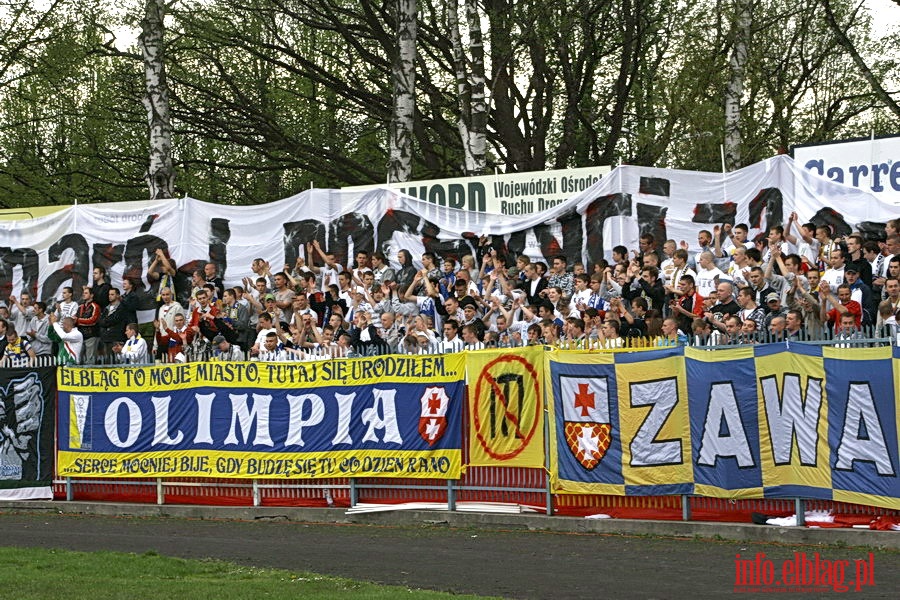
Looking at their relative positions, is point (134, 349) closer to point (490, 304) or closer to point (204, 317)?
point (204, 317)

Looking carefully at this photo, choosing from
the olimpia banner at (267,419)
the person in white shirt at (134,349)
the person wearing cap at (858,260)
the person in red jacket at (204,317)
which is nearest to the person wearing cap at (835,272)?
the person wearing cap at (858,260)

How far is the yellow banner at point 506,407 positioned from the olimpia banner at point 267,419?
0.86 ft

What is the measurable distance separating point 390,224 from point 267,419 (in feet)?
16.2

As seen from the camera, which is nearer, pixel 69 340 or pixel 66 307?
pixel 69 340

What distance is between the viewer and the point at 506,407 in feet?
57.7

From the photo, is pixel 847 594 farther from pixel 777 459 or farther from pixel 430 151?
pixel 430 151

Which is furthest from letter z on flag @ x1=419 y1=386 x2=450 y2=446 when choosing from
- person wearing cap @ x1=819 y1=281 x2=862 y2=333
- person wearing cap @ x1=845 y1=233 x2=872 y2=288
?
person wearing cap @ x1=845 y1=233 x2=872 y2=288

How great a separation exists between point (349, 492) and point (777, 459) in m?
6.27

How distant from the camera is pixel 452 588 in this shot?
41.2 ft

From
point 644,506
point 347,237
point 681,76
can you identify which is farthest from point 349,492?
point 681,76

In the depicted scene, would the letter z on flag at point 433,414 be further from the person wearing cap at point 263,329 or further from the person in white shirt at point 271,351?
the person wearing cap at point 263,329

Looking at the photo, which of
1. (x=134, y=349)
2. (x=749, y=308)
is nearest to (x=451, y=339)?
(x=749, y=308)

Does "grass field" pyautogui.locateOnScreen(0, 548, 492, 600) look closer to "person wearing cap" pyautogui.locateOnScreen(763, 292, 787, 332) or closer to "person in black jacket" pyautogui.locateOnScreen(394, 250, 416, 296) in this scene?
"person wearing cap" pyautogui.locateOnScreen(763, 292, 787, 332)

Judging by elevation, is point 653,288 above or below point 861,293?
above
